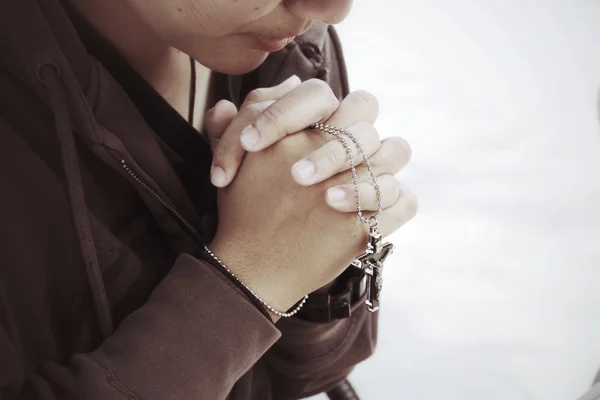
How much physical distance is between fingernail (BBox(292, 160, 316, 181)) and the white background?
0.76 m

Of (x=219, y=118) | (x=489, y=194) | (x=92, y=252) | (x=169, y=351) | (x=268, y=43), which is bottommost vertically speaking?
(x=169, y=351)

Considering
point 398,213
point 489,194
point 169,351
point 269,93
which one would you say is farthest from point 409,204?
point 489,194

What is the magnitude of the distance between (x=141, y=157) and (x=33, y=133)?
0.12 m

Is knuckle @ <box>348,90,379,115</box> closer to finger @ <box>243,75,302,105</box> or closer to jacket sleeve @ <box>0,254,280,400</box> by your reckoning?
finger @ <box>243,75,302,105</box>

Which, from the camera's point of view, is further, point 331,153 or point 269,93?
point 269,93

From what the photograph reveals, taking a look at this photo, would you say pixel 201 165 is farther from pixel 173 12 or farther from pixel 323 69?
pixel 323 69

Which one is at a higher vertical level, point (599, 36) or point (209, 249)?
point (599, 36)

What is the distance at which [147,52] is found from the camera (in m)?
0.93

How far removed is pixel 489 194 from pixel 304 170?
1.14 m

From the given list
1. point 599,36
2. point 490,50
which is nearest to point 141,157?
point 490,50

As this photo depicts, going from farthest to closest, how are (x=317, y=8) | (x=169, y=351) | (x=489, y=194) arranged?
(x=489, y=194) → (x=317, y=8) → (x=169, y=351)

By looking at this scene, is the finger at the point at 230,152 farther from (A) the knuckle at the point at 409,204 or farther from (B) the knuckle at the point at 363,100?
(A) the knuckle at the point at 409,204

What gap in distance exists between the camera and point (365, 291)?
929mm

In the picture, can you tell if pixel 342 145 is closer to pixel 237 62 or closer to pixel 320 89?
pixel 320 89
